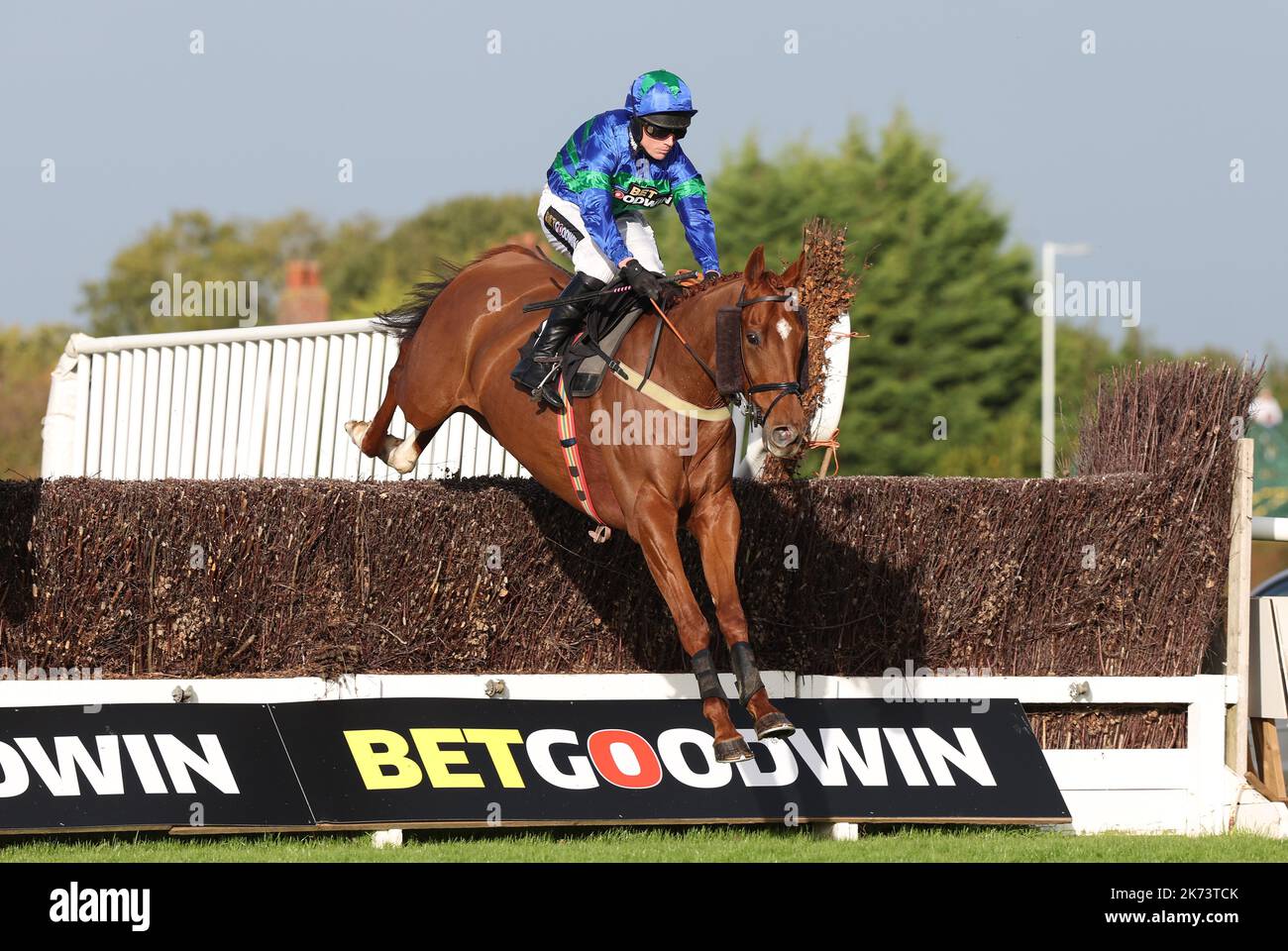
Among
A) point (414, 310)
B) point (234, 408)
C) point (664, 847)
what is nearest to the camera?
point (664, 847)

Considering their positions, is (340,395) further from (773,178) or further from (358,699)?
(773,178)

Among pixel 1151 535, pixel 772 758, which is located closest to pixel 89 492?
pixel 772 758

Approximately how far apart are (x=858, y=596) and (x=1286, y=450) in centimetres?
2274

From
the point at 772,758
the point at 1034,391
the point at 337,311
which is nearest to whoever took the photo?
the point at 772,758

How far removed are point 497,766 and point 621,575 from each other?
3.82 feet

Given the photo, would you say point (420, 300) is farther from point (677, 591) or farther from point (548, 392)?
point (677, 591)

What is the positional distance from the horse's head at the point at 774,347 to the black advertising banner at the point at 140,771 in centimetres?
258

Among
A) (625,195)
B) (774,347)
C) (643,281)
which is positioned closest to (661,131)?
(625,195)

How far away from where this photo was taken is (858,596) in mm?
8164

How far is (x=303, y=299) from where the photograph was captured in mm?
50125

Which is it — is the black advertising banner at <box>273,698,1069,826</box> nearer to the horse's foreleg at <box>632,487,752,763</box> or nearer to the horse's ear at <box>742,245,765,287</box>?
the horse's foreleg at <box>632,487,752,763</box>

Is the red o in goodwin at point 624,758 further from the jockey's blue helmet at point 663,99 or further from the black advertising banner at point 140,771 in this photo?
the jockey's blue helmet at point 663,99

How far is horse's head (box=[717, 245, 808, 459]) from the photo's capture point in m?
6.51

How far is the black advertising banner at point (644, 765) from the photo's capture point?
7.29 m
